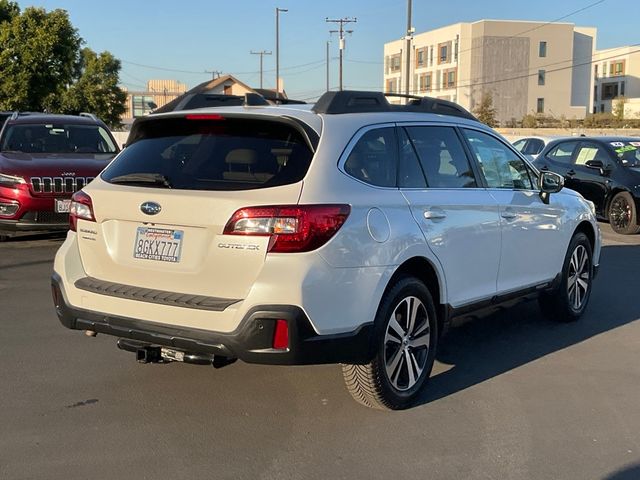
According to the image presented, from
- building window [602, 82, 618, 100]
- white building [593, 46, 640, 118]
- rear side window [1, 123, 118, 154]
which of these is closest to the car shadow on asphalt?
rear side window [1, 123, 118, 154]

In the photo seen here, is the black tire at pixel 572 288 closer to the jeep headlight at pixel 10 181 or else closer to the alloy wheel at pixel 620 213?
the alloy wheel at pixel 620 213

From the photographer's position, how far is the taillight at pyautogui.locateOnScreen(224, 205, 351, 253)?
3.64 meters

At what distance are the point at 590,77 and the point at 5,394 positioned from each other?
93895 millimetres

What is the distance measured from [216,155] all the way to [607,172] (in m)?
10.4

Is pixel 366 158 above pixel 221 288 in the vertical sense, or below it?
above

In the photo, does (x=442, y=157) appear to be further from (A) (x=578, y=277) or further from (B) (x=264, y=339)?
(A) (x=578, y=277)

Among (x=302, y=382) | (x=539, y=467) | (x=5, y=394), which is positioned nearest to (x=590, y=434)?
(x=539, y=467)

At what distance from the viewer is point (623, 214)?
12.4m

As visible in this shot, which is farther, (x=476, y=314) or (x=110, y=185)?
(x=476, y=314)

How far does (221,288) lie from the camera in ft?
12.3

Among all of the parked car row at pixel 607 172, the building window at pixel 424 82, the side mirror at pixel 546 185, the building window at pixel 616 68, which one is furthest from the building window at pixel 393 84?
the side mirror at pixel 546 185

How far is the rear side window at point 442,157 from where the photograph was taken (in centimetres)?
470

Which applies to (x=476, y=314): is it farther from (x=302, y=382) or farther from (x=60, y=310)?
(x=60, y=310)

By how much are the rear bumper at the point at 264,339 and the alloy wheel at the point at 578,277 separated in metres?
3.20
